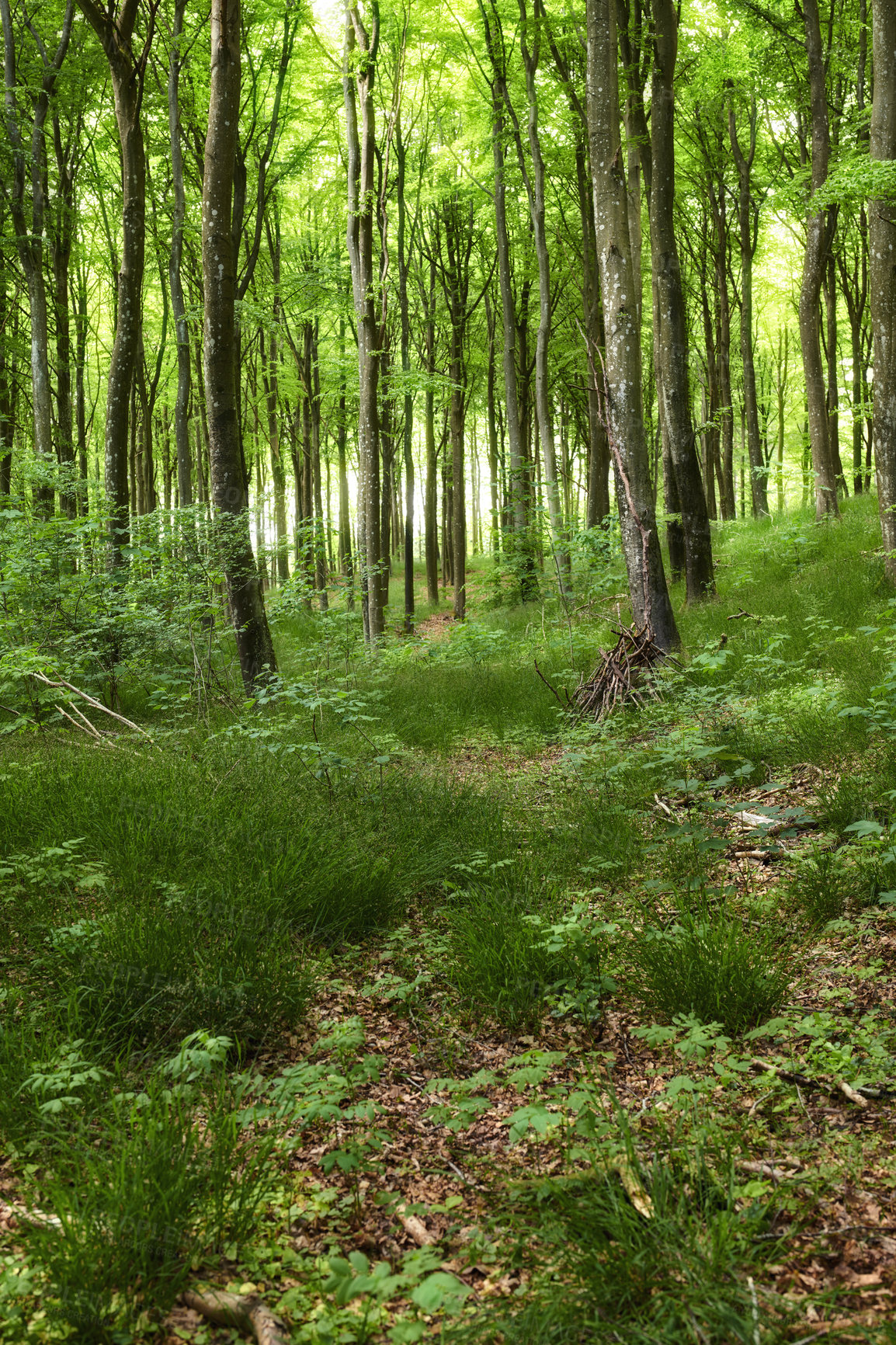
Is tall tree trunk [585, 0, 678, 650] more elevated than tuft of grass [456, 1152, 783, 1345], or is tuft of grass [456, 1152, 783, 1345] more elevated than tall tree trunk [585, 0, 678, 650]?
tall tree trunk [585, 0, 678, 650]

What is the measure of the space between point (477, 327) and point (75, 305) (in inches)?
447

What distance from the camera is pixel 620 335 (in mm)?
7176

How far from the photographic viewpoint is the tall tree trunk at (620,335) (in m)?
7.08

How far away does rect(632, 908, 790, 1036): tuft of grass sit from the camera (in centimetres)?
260

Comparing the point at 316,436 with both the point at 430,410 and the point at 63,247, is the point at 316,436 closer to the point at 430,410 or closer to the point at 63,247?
the point at 430,410

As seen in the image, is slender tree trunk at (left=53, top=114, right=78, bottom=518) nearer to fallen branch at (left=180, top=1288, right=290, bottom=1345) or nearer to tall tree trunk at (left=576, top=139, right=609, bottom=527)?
tall tree trunk at (left=576, top=139, right=609, bottom=527)

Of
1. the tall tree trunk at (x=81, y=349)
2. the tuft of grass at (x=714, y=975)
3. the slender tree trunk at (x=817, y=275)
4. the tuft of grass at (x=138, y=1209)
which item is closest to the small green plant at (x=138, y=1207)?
the tuft of grass at (x=138, y=1209)

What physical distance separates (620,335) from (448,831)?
5.21 meters

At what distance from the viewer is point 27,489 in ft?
40.7

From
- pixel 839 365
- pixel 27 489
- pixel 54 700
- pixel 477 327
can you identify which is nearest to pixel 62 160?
pixel 27 489

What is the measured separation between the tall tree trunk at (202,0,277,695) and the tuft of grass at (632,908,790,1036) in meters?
5.56

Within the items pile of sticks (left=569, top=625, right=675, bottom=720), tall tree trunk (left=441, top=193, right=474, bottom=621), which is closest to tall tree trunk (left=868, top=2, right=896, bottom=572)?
pile of sticks (left=569, top=625, right=675, bottom=720)

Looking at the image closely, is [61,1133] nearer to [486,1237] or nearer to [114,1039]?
[114,1039]

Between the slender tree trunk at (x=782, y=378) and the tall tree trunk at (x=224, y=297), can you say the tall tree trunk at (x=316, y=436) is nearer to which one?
the tall tree trunk at (x=224, y=297)
